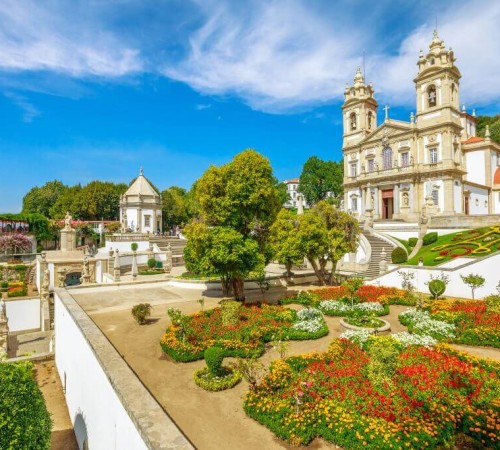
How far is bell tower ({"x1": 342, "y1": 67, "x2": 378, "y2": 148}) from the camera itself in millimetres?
45906

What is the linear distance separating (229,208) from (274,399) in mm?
9686

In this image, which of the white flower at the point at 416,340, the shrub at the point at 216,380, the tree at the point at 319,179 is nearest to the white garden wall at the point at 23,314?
the shrub at the point at 216,380

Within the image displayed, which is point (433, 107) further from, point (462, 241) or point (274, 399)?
point (274, 399)

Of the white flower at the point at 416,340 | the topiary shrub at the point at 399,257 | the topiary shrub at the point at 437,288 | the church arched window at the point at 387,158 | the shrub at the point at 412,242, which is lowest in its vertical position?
the white flower at the point at 416,340

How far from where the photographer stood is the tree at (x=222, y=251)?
14461 mm

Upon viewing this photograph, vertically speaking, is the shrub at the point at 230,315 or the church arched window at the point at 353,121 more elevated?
the church arched window at the point at 353,121

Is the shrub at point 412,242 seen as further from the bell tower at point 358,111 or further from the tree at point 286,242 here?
the bell tower at point 358,111

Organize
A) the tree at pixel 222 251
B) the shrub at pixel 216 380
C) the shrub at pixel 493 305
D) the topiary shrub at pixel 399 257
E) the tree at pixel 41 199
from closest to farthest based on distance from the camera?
the shrub at pixel 216 380 → the shrub at pixel 493 305 → the tree at pixel 222 251 → the topiary shrub at pixel 399 257 → the tree at pixel 41 199

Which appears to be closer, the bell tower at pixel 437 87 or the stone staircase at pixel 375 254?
the stone staircase at pixel 375 254

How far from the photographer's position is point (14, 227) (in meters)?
46.0

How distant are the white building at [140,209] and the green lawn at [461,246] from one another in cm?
3376

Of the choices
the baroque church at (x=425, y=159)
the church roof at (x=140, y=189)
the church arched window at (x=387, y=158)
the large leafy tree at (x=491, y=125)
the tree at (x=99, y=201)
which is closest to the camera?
the baroque church at (x=425, y=159)

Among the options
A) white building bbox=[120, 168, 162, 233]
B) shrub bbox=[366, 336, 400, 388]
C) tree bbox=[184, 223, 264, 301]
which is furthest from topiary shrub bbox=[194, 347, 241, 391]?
white building bbox=[120, 168, 162, 233]

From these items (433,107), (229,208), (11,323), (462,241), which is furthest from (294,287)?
(433,107)
